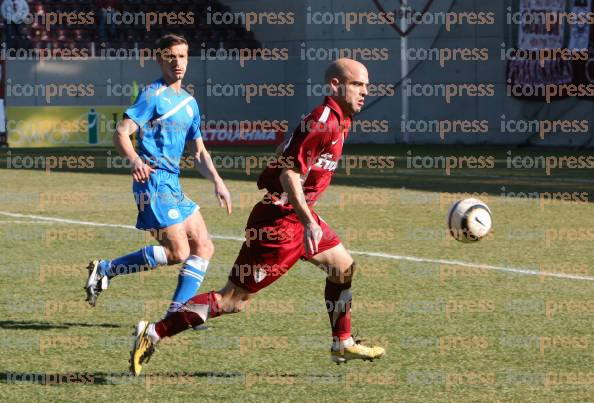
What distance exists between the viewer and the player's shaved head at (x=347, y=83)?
6504 millimetres

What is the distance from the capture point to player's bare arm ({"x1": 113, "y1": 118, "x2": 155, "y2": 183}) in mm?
7238

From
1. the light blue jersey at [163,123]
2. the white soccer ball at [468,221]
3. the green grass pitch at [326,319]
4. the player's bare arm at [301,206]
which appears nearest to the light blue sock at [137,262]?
the green grass pitch at [326,319]

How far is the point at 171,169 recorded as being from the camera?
26.9 feet

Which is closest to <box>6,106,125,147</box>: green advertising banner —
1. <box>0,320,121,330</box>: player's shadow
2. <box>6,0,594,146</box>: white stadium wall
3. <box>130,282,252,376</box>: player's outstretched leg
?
<box>6,0,594,146</box>: white stadium wall

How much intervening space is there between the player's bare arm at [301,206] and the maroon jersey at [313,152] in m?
0.05

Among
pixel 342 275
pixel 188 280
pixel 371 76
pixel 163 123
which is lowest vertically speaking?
pixel 371 76

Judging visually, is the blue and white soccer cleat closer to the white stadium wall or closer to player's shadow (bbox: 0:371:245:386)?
player's shadow (bbox: 0:371:245:386)

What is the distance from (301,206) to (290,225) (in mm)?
376

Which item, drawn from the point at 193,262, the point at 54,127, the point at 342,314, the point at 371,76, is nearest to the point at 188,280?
the point at 193,262

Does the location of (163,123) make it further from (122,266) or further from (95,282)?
(95,282)

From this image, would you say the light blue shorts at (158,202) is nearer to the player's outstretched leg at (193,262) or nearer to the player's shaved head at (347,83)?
the player's outstretched leg at (193,262)

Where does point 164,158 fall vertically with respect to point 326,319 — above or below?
above

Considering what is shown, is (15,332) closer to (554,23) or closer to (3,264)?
(3,264)

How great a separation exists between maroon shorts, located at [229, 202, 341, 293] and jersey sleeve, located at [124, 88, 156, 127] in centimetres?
146
